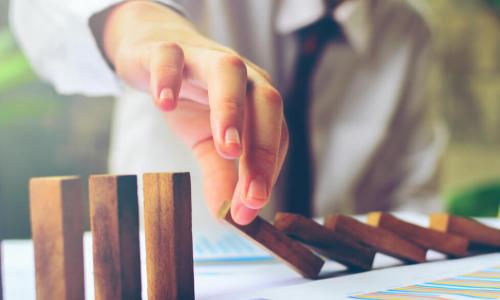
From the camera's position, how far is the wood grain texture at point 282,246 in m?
0.39

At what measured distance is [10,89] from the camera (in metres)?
1.73

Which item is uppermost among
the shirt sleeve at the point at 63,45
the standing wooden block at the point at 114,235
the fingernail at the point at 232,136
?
the shirt sleeve at the point at 63,45

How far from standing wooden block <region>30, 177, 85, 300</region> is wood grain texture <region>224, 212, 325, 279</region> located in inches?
3.6

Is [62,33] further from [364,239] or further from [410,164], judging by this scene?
[410,164]

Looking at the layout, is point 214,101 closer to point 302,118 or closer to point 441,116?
point 302,118

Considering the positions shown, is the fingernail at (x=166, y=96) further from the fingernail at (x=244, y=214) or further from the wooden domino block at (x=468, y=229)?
the wooden domino block at (x=468, y=229)

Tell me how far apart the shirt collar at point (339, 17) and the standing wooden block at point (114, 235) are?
71 cm

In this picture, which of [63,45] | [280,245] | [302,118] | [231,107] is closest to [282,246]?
[280,245]

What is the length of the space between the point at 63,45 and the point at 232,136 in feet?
1.81

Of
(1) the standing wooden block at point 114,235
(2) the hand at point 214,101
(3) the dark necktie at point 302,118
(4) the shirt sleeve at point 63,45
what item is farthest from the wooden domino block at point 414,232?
(3) the dark necktie at point 302,118

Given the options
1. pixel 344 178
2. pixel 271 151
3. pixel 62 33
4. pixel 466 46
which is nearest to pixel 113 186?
pixel 271 151

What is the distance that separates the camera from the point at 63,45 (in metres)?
0.82

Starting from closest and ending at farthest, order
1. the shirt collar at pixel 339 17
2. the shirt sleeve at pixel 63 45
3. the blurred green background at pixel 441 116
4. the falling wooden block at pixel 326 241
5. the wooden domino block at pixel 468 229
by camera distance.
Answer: the falling wooden block at pixel 326 241 < the wooden domino block at pixel 468 229 < the shirt sleeve at pixel 63 45 < the shirt collar at pixel 339 17 < the blurred green background at pixel 441 116

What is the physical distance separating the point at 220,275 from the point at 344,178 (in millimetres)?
716
